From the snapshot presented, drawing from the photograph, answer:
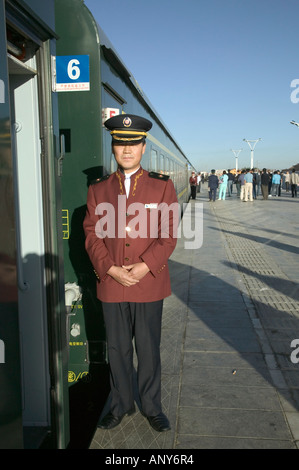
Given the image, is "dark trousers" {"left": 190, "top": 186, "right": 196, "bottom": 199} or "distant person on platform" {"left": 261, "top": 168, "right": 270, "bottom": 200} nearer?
"distant person on platform" {"left": 261, "top": 168, "right": 270, "bottom": 200}

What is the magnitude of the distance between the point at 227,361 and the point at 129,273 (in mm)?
1783

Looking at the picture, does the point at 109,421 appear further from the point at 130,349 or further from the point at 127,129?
the point at 127,129

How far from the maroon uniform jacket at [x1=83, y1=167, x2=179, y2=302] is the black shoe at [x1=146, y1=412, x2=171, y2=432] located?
82cm

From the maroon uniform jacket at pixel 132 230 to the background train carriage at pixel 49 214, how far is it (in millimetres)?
255

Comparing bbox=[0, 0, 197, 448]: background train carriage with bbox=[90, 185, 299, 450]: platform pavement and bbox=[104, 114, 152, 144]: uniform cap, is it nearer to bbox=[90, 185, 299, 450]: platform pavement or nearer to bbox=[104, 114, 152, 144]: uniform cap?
bbox=[104, 114, 152, 144]: uniform cap

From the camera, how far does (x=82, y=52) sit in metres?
3.20

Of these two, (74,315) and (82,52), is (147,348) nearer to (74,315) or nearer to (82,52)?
(74,315)

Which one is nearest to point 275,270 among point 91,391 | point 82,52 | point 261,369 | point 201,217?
point 261,369

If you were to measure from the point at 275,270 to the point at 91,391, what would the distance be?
490cm

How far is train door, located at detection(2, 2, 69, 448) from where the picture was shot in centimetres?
241
